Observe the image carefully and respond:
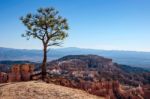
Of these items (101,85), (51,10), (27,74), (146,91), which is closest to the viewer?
(51,10)

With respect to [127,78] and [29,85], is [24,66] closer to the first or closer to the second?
[29,85]

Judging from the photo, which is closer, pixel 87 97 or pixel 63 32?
pixel 87 97

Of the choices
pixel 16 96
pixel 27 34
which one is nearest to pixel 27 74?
pixel 27 34

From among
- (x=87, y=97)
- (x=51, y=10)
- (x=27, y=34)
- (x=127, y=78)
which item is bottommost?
(x=127, y=78)

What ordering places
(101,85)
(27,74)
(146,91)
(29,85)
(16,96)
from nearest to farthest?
(16,96) → (29,85) → (27,74) → (101,85) → (146,91)

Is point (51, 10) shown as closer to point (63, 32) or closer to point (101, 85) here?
point (63, 32)

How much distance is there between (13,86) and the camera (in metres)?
31.1

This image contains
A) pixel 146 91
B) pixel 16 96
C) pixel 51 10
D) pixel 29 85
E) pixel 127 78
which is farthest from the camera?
pixel 127 78

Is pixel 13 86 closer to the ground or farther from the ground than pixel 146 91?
farther from the ground

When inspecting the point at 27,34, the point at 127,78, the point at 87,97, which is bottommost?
the point at 127,78

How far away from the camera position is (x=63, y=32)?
3978 centimetres

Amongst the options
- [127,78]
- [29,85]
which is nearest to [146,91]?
[127,78]

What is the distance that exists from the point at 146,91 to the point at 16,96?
109445mm

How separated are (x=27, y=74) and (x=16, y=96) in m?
17.4
